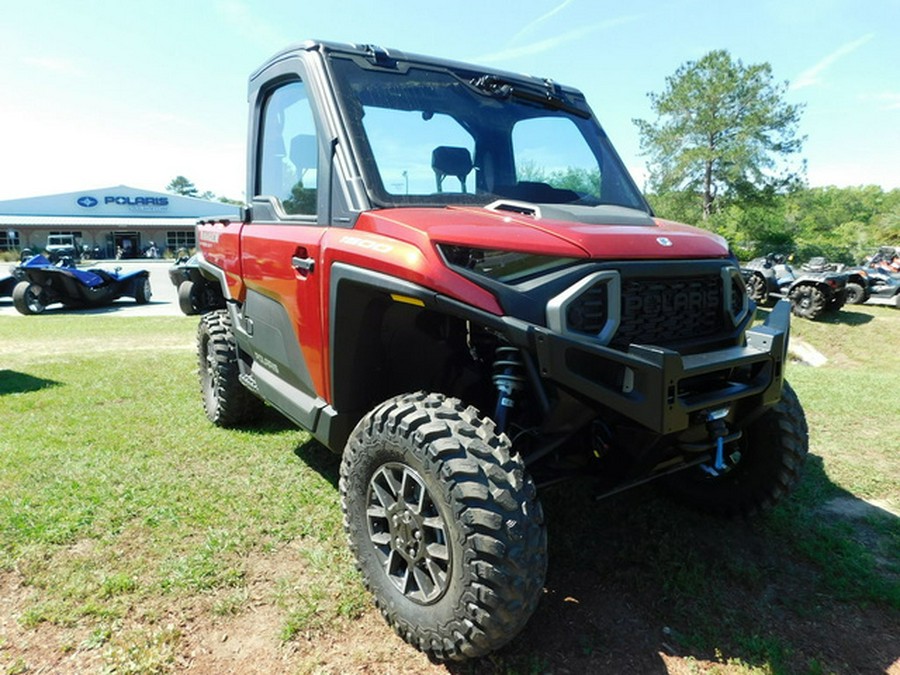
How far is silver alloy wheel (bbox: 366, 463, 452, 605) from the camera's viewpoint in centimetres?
223

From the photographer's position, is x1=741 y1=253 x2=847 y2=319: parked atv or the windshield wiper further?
x1=741 y1=253 x2=847 y2=319: parked atv

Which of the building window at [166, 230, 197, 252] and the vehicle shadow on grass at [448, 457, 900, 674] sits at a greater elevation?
the building window at [166, 230, 197, 252]

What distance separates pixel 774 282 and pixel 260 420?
1641 centimetres

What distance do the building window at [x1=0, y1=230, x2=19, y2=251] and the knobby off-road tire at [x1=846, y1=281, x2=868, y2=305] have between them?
56124 millimetres

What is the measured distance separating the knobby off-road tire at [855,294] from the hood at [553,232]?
1913cm

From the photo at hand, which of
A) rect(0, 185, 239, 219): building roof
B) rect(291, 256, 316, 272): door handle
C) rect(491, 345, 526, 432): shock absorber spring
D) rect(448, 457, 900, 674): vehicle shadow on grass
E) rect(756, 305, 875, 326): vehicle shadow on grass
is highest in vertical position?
rect(0, 185, 239, 219): building roof

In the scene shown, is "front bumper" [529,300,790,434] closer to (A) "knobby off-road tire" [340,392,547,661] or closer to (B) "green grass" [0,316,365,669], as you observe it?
(A) "knobby off-road tire" [340,392,547,661]

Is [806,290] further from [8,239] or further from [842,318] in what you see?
[8,239]

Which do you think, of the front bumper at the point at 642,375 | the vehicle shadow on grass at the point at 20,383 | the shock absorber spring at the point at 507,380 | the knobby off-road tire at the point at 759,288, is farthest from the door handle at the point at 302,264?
the knobby off-road tire at the point at 759,288

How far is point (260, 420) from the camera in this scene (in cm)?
496

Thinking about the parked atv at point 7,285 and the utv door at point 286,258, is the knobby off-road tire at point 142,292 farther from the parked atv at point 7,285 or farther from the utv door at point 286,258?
the utv door at point 286,258

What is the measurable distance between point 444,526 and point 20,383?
614 centimetres

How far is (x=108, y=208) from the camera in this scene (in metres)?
54.8

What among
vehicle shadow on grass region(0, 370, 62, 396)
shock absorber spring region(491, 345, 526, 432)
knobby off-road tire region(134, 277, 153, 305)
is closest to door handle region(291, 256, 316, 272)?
shock absorber spring region(491, 345, 526, 432)
